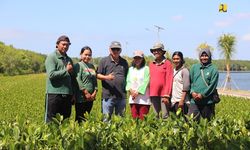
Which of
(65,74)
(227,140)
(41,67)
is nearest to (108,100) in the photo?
(65,74)

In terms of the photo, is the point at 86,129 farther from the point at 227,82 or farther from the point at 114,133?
the point at 227,82

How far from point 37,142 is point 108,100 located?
3.39 meters

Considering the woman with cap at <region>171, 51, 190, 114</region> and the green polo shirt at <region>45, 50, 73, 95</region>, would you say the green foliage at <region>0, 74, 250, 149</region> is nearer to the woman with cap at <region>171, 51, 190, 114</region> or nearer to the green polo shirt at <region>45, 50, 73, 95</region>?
the green polo shirt at <region>45, 50, 73, 95</region>

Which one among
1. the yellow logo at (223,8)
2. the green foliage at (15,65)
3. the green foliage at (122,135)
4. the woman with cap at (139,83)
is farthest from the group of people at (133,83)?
the green foliage at (15,65)

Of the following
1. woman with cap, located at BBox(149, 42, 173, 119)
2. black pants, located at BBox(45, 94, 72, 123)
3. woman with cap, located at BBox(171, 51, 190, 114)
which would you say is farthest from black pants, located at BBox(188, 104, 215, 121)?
black pants, located at BBox(45, 94, 72, 123)

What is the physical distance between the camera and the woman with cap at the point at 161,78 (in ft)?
22.5

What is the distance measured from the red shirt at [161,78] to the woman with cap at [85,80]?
100cm

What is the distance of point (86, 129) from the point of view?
3.82 m

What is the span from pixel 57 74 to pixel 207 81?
2354 mm

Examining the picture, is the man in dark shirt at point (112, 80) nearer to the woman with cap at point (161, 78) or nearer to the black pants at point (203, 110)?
the woman with cap at point (161, 78)

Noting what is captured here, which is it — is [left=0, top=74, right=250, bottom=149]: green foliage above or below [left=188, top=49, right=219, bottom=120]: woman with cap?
below

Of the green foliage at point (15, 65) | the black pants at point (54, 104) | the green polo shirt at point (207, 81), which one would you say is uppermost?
the green foliage at point (15, 65)

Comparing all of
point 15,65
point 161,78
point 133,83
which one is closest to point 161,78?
point 161,78

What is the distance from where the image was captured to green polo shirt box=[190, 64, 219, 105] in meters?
6.54
